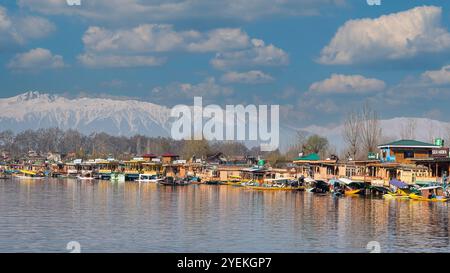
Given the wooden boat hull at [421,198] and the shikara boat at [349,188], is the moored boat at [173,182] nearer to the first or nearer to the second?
the shikara boat at [349,188]

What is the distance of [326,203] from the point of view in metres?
67.2

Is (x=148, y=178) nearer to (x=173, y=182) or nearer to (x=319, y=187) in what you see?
(x=173, y=182)

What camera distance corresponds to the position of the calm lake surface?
3622cm

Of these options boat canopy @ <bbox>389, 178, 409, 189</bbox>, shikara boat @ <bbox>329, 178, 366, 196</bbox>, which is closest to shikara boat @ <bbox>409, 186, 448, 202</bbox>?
boat canopy @ <bbox>389, 178, 409, 189</bbox>

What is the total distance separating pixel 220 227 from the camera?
4425 cm

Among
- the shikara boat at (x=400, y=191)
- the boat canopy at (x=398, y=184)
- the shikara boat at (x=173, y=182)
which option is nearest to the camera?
the shikara boat at (x=400, y=191)

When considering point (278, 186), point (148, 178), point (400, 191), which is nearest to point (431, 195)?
point (400, 191)

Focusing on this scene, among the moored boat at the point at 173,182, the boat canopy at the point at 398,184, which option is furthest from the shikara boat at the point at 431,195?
the moored boat at the point at 173,182

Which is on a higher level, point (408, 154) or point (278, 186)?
point (408, 154)

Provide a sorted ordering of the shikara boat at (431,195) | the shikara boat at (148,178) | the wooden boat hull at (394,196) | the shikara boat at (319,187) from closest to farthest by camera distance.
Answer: the shikara boat at (431,195), the wooden boat hull at (394,196), the shikara boat at (319,187), the shikara boat at (148,178)

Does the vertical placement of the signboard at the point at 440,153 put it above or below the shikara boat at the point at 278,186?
above

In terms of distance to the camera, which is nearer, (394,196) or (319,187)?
(394,196)

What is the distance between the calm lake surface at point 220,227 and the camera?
36219 mm
